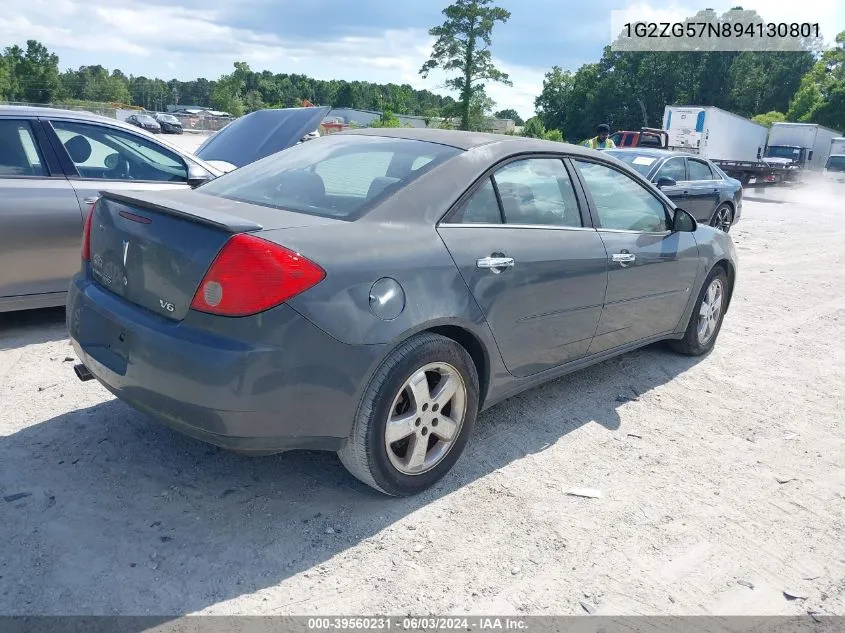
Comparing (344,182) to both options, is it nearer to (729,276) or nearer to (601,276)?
(601,276)

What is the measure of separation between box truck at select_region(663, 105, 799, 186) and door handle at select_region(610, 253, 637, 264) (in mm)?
23268

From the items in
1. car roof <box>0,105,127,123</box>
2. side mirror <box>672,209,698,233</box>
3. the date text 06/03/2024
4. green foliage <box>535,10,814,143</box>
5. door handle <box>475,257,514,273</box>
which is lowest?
the date text 06/03/2024

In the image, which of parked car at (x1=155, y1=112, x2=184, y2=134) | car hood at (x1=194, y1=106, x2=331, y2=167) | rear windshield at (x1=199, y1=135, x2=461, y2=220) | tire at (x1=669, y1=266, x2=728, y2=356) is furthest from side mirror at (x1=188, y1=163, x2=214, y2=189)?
parked car at (x1=155, y1=112, x2=184, y2=134)

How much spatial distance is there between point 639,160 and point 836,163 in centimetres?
2267

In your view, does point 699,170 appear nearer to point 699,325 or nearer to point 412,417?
point 699,325

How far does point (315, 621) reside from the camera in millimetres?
2404

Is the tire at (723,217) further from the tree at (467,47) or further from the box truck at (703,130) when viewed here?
the tree at (467,47)

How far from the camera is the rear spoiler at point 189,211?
8.91ft

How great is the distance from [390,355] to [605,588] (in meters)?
1.20

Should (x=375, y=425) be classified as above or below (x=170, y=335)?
below

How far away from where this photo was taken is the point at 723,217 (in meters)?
12.4

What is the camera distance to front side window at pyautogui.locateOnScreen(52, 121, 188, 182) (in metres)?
5.27

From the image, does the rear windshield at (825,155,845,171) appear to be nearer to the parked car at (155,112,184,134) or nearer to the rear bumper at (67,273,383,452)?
the rear bumper at (67,273,383,452)

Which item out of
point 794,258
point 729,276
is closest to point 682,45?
point 794,258
